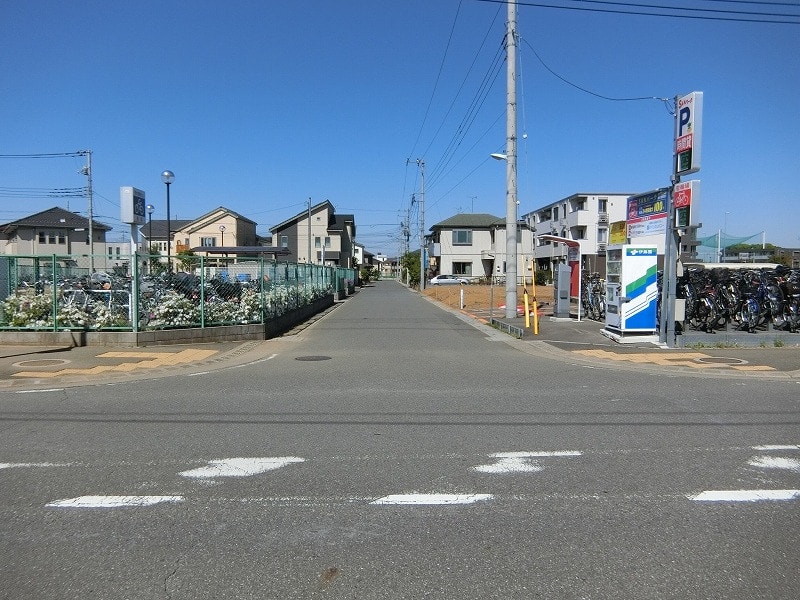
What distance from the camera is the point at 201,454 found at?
19.1 feet

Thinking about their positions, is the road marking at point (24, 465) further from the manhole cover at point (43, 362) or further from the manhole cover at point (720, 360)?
the manhole cover at point (720, 360)

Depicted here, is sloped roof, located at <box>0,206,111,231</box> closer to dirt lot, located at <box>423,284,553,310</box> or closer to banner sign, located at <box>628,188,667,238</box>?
dirt lot, located at <box>423,284,553,310</box>

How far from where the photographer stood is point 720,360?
39.2 ft

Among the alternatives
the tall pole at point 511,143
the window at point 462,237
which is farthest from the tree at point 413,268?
the tall pole at point 511,143

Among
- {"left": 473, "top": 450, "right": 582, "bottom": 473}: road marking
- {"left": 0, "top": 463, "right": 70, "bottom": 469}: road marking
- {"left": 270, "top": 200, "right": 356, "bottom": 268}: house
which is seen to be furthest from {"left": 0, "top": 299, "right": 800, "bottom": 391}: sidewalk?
{"left": 270, "top": 200, "right": 356, "bottom": 268}: house

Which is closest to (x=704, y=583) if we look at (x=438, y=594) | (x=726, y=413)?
(x=438, y=594)

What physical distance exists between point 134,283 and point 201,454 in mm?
8735

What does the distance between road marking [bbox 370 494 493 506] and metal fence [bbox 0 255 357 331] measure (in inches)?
418

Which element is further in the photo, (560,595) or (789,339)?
(789,339)

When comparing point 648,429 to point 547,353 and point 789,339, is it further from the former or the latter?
point 789,339

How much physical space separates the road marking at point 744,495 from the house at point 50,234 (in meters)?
52.8

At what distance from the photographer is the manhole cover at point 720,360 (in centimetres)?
1157

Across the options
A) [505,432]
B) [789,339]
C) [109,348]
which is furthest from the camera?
[789,339]

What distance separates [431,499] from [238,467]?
182cm
